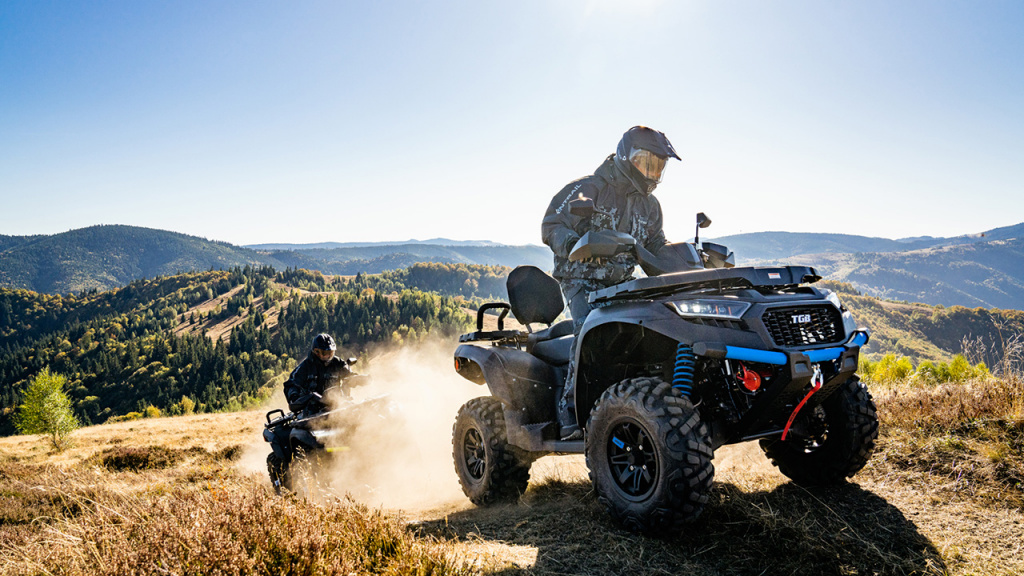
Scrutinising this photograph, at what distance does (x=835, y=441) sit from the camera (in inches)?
163

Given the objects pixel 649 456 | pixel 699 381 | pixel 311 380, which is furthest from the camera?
pixel 311 380

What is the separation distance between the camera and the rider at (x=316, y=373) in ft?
26.2

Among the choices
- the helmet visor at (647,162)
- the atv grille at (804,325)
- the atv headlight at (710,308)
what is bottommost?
the atv grille at (804,325)

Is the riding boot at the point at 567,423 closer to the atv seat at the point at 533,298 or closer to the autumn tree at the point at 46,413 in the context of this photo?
the atv seat at the point at 533,298

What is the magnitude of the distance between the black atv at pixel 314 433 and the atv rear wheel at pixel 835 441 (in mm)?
4978

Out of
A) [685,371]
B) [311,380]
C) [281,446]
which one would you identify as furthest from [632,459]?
[311,380]

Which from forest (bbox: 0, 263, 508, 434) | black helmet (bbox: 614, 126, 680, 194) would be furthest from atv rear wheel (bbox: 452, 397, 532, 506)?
forest (bbox: 0, 263, 508, 434)

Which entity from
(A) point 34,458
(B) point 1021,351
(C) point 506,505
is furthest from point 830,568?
(A) point 34,458

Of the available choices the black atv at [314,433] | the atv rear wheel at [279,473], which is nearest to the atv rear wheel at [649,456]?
the black atv at [314,433]

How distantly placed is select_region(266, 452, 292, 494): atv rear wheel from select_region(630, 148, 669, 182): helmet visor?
222 inches

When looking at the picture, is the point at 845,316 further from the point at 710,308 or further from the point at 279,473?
the point at 279,473

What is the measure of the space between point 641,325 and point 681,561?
1.37 m

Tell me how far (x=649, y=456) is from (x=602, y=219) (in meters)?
2.23

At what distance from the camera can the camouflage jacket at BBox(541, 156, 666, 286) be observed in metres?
4.89
